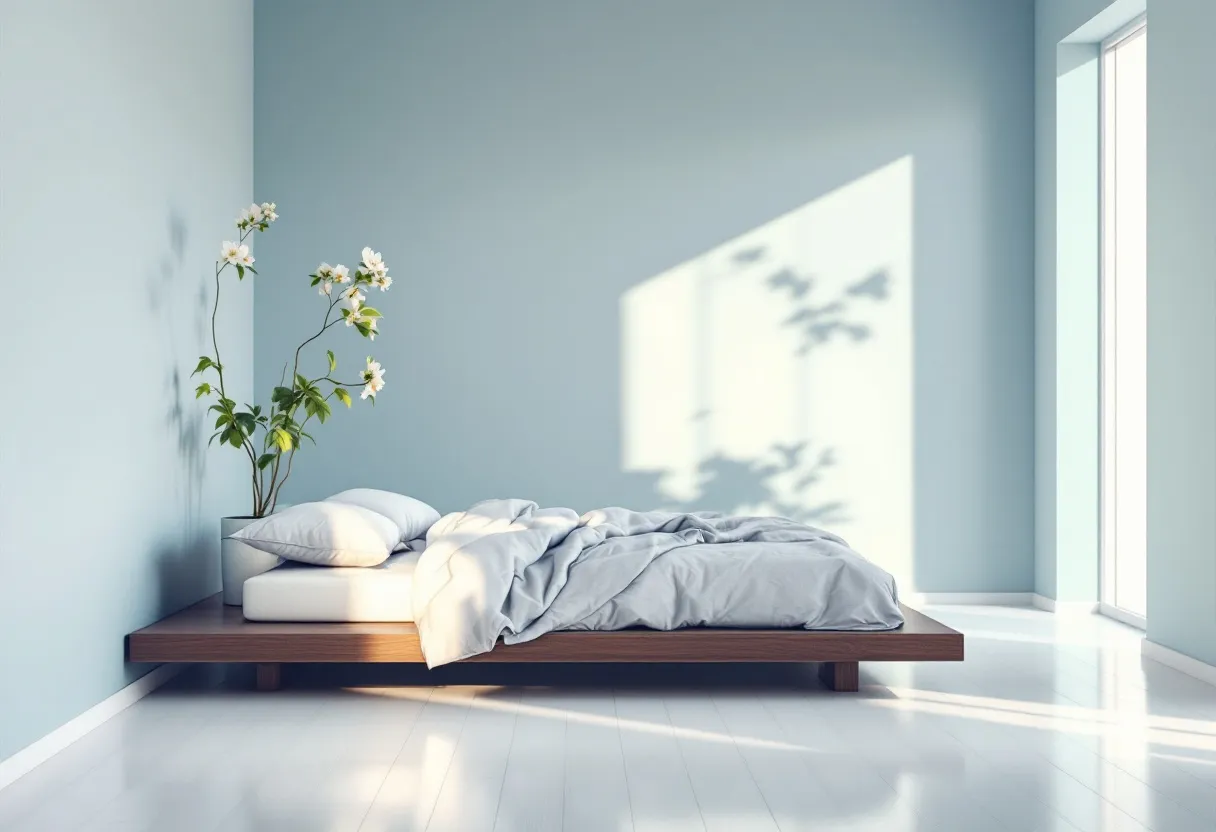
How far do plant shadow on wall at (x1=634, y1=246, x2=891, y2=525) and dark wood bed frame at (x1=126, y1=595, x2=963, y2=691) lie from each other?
1821 millimetres

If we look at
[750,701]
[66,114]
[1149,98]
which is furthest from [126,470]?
[1149,98]

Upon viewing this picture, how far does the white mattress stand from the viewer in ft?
11.3

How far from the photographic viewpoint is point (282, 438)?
396 cm

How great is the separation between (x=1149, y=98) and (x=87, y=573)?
410 centimetres

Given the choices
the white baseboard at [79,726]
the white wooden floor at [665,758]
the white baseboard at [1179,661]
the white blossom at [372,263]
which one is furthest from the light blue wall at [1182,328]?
the white baseboard at [79,726]

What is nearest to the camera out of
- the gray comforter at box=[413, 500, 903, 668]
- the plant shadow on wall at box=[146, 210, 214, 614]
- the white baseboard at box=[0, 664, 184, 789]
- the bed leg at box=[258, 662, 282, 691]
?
the white baseboard at box=[0, 664, 184, 789]

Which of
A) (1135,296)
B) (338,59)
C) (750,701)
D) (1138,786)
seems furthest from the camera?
(338,59)

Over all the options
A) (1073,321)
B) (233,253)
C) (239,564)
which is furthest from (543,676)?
(1073,321)

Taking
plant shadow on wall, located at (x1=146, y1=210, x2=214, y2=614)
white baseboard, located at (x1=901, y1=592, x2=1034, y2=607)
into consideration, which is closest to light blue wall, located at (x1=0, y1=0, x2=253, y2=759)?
plant shadow on wall, located at (x1=146, y1=210, x2=214, y2=614)

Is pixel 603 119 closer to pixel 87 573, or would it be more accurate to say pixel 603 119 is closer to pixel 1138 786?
pixel 87 573

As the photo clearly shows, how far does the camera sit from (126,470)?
11.2 ft

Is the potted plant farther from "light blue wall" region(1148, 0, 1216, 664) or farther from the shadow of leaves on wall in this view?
"light blue wall" region(1148, 0, 1216, 664)

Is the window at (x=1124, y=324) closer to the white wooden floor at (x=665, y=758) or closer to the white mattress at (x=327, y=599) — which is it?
the white wooden floor at (x=665, y=758)

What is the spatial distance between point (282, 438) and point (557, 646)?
54.4 inches
